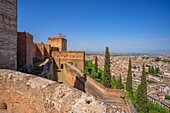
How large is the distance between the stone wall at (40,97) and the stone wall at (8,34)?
1.11m

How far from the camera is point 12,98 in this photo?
247cm

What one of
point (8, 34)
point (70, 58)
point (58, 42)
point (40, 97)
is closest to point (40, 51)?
point (70, 58)

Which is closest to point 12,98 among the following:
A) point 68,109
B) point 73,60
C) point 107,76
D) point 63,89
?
point 63,89

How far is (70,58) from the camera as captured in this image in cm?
2455

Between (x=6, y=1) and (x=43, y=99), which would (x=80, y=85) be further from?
(x=43, y=99)

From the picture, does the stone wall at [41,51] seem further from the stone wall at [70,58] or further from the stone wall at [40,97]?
the stone wall at [40,97]

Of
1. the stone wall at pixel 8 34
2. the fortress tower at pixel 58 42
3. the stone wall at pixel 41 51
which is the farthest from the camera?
the fortress tower at pixel 58 42

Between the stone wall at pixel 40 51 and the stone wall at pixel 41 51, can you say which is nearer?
the stone wall at pixel 41 51

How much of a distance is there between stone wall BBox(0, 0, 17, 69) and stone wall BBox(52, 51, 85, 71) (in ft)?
66.8

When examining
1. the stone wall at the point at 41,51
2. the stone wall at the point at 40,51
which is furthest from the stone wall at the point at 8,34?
the stone wall at the point at 40,51

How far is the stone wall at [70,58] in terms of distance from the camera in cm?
2441

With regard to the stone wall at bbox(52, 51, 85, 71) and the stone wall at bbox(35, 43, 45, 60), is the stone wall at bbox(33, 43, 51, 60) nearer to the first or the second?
the stone wall at bbox(35, 43, 45, 60)

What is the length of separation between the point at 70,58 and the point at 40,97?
892 inches

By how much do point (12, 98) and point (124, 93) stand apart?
41.5ft
